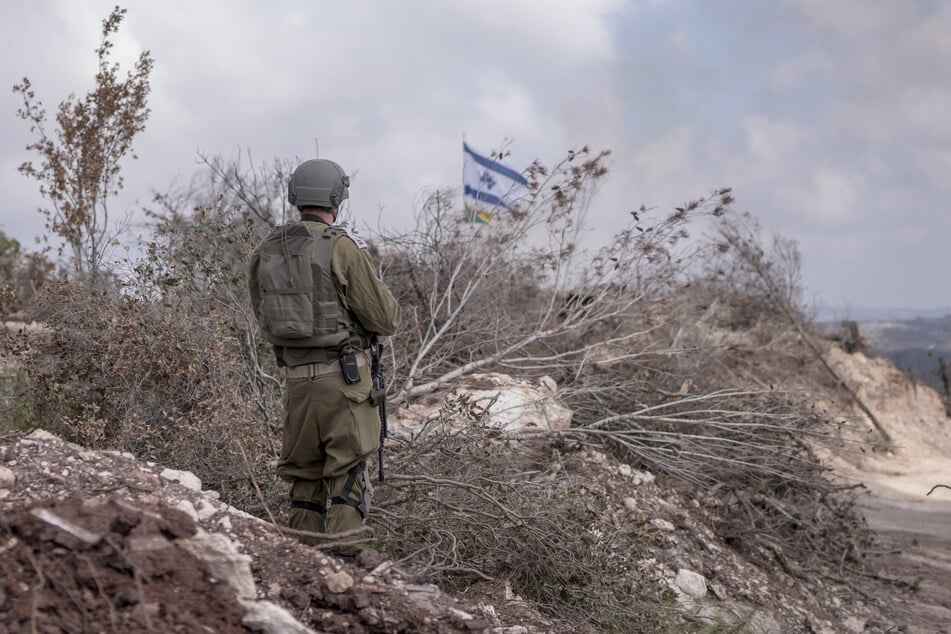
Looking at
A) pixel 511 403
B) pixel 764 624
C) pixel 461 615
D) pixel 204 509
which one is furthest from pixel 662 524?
pixel 204 509

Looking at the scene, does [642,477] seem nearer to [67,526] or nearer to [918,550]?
[918,550]

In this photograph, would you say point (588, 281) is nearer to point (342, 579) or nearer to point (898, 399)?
point (342, 579)

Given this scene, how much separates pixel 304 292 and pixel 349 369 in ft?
1.38

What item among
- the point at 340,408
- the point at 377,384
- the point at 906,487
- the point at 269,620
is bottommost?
the point at 906,487

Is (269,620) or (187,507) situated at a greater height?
(187,507)

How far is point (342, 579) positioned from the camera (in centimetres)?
339

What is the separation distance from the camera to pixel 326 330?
13.8 ft

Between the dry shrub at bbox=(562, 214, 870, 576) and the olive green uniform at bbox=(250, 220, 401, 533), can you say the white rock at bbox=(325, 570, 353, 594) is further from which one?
the dry shrub at bbox=(562, 214, 870, 576)

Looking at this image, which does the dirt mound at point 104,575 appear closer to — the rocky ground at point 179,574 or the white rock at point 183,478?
the rocky ground at point 179,574

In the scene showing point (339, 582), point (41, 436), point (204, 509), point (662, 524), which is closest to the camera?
point (339, 582)

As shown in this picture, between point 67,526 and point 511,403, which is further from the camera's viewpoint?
point 511,403

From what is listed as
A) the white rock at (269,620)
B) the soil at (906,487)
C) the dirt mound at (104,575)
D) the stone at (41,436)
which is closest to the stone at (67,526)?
the dirt mound at (104,575)

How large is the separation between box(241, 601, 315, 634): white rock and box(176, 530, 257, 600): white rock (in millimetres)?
92

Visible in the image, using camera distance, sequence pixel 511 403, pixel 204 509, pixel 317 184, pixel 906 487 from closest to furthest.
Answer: pixel 204 509, pixel 317 184, pixel 511 403, pixel 906 487
